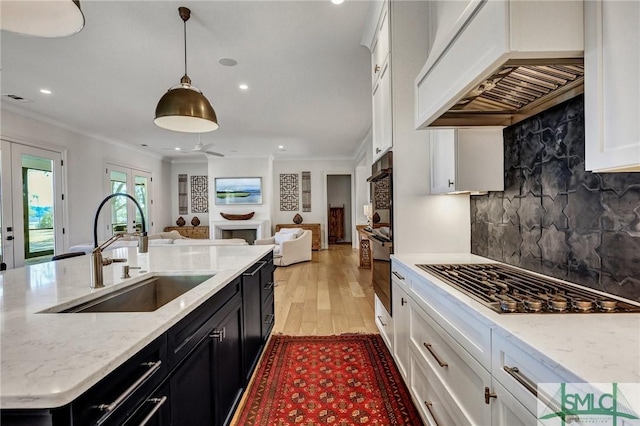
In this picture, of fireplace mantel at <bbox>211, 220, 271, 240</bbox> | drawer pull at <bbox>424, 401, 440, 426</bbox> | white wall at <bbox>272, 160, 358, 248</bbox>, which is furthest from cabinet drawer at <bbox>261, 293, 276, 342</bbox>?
white wall at <bbox>272, 160, 358, 248</bbox>

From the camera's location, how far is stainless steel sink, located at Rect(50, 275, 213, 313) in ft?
4.25

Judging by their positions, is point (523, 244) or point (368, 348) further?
point (368, 348)

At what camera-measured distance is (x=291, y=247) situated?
6410mm

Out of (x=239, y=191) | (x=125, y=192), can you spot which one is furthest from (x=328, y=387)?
(x=125, y=192)

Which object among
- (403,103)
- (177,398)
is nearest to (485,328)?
(177,398)

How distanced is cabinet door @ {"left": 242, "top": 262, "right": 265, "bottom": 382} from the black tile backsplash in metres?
1.68

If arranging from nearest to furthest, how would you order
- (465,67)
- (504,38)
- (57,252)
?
(504,38) < (465,67) < (57,252)

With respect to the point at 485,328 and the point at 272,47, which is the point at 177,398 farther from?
the point at 272,47

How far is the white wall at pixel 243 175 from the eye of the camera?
853cm

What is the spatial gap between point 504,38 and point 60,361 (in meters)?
1.51

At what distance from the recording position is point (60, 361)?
691 mm

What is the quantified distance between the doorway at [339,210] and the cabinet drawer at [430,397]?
8.62 meters

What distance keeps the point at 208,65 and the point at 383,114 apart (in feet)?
6.84

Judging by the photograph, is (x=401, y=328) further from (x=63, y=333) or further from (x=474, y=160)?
(x=63, y=333)
